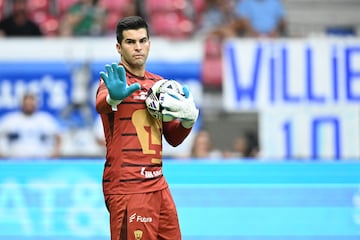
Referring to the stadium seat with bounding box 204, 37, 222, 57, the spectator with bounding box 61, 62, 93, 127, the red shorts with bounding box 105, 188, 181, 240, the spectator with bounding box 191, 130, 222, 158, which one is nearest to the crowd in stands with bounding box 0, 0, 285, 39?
the stadium seat with bounding box 204, 37, 222, 57

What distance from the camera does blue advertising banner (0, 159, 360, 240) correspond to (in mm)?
6555

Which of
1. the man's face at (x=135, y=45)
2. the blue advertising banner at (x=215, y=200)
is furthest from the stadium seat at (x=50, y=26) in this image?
the man's face at (x=135, y=45)

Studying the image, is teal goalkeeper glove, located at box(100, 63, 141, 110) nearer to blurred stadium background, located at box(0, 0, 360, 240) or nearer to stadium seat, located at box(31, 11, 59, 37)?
blurred stadium background, located at box(0, 0, 360, 240)

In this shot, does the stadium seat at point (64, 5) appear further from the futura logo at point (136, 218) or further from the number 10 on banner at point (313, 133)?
the futura logo at point (136, 218)

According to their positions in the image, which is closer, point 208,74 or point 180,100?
point 180,100

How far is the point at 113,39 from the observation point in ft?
31.8

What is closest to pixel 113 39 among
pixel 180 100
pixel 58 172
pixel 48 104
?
pixel 48 104

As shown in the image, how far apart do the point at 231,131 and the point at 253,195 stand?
3.60 metres

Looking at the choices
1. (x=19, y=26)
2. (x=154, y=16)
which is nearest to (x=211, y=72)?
(x=154, y=16)

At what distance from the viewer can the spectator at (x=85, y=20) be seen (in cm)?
1048

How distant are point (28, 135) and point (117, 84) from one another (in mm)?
4781

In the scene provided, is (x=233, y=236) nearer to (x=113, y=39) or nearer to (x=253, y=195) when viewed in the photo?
(x=253, y=195)

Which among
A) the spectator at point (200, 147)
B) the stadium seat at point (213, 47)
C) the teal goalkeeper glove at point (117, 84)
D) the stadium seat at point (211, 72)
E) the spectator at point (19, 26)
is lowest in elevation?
the spectator at point (200, 147)

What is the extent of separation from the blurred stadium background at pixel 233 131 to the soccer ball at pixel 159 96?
80.7 inches
